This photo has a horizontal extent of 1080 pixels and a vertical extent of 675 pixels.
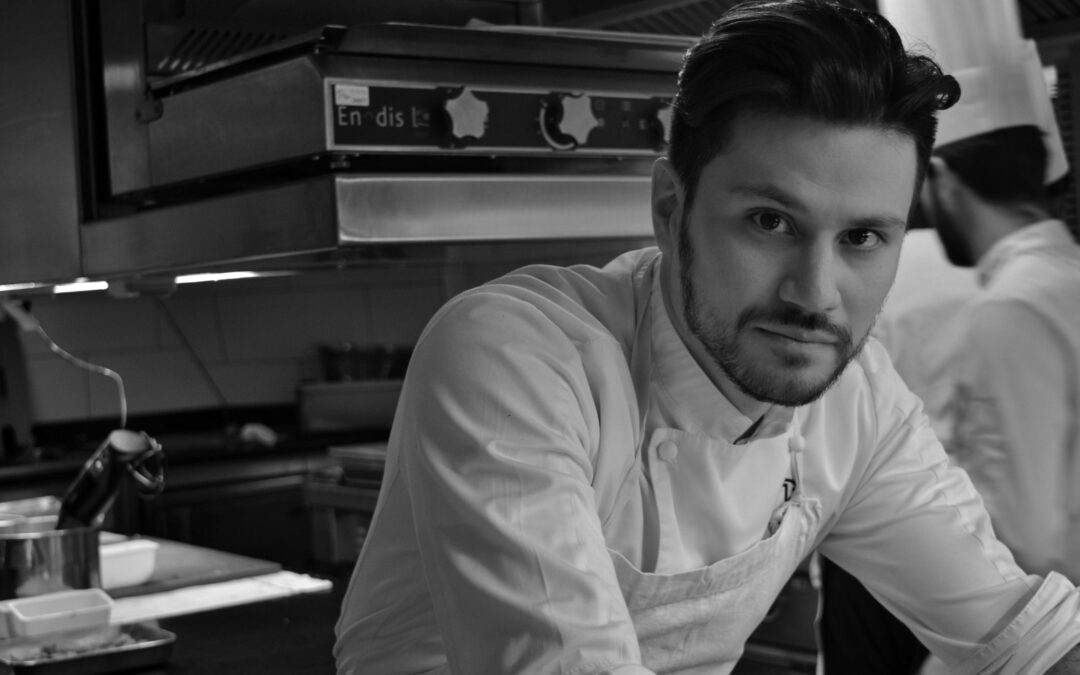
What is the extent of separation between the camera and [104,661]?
181 centimetres

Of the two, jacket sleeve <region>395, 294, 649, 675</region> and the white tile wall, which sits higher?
jacket sleeve <region>395, 294, 649, 675</region>

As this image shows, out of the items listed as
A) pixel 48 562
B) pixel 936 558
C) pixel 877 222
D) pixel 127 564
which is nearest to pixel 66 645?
pixel 48 562

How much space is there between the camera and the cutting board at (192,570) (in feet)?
7.91

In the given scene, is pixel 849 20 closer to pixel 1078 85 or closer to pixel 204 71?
pixel 204 71

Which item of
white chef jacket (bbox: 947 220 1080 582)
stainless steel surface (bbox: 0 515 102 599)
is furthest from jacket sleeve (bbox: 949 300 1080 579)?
stainless steel surface (bbox: 0 515 102 599)

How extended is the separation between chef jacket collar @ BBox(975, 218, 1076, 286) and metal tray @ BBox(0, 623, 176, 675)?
126 centimetres

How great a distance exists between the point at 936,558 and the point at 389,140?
780 mm

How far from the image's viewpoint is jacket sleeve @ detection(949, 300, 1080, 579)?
6.18 feet

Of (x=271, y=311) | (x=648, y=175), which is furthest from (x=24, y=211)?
(x=271, y=311)

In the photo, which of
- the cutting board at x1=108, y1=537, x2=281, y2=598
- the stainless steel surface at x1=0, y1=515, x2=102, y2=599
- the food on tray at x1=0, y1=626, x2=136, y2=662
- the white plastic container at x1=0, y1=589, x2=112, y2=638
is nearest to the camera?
the food on tray at x1=0, y1=626, x2=136, y2=662

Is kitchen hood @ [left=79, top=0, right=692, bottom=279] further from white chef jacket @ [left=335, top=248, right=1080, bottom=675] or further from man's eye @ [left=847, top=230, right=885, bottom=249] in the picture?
man's eye @ [left=847, top=230, right=885, bottom=249]

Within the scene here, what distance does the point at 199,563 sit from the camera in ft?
8.57

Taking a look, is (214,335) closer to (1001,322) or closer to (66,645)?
(66,645)

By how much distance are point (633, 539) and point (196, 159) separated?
85 centimetres
